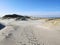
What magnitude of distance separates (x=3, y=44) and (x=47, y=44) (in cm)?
318

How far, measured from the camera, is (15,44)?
10258 millimetres

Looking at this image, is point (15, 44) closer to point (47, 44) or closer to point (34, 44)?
point (34, 44)

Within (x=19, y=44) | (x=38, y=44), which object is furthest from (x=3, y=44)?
(x=38, y=44)

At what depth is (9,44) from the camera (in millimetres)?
10320

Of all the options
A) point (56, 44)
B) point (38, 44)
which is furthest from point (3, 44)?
point (56, 44)

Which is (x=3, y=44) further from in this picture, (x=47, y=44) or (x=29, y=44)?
(x=47, y=44)

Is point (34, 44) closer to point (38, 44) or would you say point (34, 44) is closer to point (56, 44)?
point (38, 44)

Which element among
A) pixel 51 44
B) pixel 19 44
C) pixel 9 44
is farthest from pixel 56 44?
pixel 9 44

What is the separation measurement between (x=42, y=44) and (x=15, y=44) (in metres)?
1.98

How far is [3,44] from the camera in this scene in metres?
10.2

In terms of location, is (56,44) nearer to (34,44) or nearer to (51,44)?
(51,44)

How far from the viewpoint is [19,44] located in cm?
1026

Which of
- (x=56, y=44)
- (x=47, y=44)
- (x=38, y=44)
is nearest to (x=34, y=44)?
(x=38, y=44)

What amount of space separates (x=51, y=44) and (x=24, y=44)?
2017 millimetres
